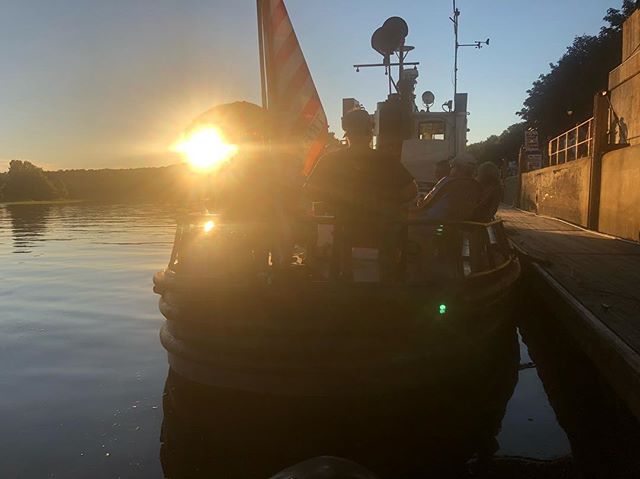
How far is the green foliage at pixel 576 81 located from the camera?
4092cm

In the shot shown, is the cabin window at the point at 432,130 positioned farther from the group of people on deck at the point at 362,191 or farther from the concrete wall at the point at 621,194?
the group of people on deck at the point at 362,191

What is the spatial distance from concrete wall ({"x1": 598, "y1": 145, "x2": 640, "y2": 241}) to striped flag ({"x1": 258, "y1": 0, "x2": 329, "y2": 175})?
820 centimetres

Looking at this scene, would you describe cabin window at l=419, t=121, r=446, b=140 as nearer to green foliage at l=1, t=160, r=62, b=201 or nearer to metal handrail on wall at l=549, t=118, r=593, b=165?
metal handrail on wall at l=549, t=118, r=593, b=165

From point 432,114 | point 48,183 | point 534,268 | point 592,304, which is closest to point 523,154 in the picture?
point 432,114

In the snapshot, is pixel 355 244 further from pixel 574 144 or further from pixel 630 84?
pixel 574 144

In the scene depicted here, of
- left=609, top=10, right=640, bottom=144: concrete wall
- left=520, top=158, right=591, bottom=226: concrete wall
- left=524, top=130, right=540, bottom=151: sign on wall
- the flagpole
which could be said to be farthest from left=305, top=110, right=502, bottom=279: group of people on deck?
left=524, top=130, right=540, bottom=151: sign on wall

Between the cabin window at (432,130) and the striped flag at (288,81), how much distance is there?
42.2 ft

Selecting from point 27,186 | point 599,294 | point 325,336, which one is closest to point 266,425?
point 325,336

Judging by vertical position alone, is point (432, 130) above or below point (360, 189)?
above

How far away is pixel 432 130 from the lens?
56.6 feet

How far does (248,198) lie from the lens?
492 cm

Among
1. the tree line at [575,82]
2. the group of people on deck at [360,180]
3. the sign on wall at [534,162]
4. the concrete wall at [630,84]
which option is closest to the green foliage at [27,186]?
the tree line at [575,82]

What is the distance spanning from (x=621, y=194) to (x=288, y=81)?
9.64m

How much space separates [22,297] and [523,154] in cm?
2427
